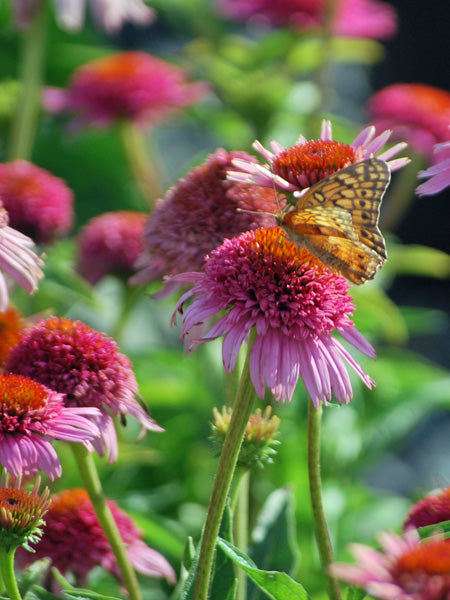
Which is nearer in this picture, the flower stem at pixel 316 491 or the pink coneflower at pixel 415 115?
the flower stem at pixel 316 491

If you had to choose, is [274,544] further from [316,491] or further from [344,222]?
[344,222]

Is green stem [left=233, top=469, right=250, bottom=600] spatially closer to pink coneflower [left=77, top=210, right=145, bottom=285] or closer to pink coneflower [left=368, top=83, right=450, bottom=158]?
pink coneflower [left=77, top=210, right=145, bottom=285]

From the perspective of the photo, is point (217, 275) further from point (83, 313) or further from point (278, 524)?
point (83, 313)

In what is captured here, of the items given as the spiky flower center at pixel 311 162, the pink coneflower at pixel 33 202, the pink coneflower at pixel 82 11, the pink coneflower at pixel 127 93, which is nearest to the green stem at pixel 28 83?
the pink coneflower at pixel 82 11

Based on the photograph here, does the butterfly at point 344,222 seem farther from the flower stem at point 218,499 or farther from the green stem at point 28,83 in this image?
the green stem at point 28,83

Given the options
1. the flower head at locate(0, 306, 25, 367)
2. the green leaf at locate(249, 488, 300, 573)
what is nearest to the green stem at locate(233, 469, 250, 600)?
the green leaf at locate(249, 488, 300, 573)
